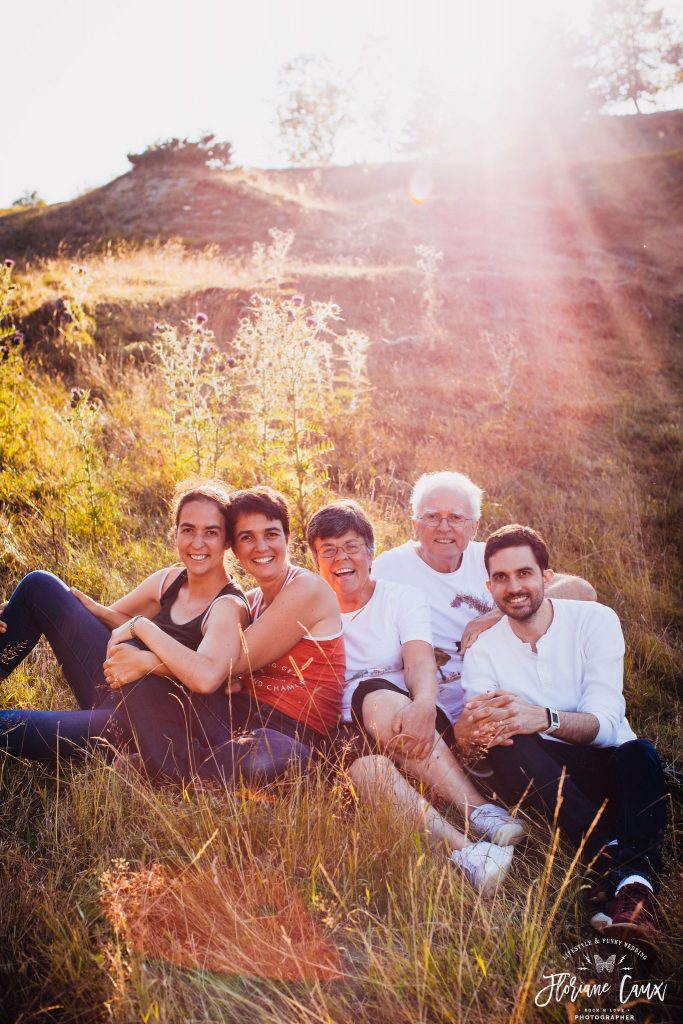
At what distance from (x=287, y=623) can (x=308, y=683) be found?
0.33 metres

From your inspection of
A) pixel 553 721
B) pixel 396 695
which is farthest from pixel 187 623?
pixel 553 721

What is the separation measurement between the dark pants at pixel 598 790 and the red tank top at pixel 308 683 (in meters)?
0.80

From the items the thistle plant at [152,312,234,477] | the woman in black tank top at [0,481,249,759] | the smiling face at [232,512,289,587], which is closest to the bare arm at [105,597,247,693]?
the woman in black tank top at [0,481,249,759]

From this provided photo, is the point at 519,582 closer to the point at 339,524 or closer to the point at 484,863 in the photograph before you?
the point at 339,524

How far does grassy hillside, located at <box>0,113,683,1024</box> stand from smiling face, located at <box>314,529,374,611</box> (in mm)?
957

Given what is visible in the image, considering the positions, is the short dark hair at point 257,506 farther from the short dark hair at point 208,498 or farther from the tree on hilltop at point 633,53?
the tree on hilltop at point 633,53

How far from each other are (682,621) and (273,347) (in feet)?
11.8

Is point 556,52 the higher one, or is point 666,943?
point 556,52

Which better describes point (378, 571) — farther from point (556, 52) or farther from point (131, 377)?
point (556, 52)

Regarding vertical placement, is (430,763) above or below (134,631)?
below

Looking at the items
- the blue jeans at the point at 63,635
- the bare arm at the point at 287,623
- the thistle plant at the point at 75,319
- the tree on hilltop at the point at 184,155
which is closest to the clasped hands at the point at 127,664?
the blue jeans at the point at 63,635

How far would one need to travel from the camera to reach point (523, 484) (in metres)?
6.60

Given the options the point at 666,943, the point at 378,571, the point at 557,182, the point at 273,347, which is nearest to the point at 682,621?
the point at 378,571

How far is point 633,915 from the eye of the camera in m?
2.11
